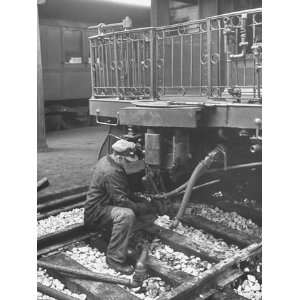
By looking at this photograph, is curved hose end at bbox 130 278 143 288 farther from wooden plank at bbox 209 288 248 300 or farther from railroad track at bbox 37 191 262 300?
wooden plank at bbox 209 288 248 300

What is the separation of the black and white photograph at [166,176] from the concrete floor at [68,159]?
0.05m

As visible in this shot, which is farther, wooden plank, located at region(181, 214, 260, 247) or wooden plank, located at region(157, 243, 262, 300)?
wooden plank, located at region(181, 214, 260, 247)

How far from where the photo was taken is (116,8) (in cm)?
855

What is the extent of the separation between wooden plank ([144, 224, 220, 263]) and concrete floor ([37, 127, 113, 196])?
1.93 meters

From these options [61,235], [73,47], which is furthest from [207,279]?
[73,47]

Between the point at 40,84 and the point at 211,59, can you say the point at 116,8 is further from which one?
the point at 211,59

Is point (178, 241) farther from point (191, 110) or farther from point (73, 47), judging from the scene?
point (73, 47)

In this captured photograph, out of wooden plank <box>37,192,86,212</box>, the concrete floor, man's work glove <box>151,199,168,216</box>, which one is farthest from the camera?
the concrete floor

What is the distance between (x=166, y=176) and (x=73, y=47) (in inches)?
338

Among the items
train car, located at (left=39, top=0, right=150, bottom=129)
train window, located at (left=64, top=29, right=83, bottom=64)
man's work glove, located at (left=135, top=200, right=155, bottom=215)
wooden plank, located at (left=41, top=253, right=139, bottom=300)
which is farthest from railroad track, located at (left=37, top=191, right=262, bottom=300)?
train window, located at (left=64, top=29, right=83, bottom=64)

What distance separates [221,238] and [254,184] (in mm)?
1210

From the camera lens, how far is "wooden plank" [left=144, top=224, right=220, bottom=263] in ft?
13.8

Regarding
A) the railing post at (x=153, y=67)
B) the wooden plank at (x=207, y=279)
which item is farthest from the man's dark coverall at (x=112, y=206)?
the railing post at (x=153, y=67)

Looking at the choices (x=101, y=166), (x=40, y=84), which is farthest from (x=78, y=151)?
(x=101, y=166)
